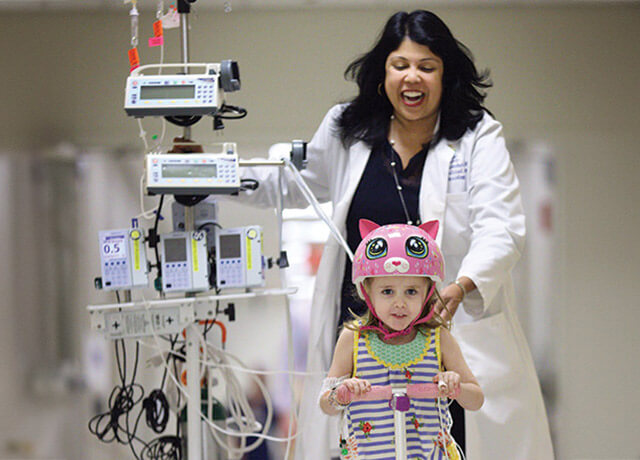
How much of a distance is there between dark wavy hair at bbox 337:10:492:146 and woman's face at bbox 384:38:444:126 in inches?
1.1

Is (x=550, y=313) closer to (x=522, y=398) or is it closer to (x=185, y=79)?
(x=522, y=398)

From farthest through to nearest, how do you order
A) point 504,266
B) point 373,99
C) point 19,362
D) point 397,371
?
point 19,362 < point 373,99 < point 504,266 < point 397,371

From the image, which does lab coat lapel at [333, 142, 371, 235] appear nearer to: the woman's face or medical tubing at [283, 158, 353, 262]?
medical tubing at [283, 158, 353, 262]

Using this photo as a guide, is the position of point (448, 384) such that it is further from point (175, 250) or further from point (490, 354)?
point (175, 250)

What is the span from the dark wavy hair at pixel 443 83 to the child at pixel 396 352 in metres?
0.72

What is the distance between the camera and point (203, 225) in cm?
223

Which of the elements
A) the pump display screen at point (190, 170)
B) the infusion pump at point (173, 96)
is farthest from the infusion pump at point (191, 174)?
the infusion pump at point (173, 96)

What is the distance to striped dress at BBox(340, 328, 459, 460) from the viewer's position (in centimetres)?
156

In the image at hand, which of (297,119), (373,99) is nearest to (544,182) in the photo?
(297,119)

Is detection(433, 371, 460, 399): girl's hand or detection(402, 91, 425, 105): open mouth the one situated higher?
detection(402, 91, 425, 105): open mouth

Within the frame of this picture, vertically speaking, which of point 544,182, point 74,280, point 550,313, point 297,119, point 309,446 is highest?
point 297,119

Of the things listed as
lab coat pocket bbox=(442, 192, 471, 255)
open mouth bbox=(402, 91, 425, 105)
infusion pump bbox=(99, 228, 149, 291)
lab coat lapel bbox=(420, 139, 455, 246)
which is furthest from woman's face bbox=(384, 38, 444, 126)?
infusion pump bbox=(99, 228, 149, 291)

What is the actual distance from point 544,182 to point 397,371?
279cm

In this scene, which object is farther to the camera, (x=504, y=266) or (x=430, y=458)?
(x=504, y=266)
